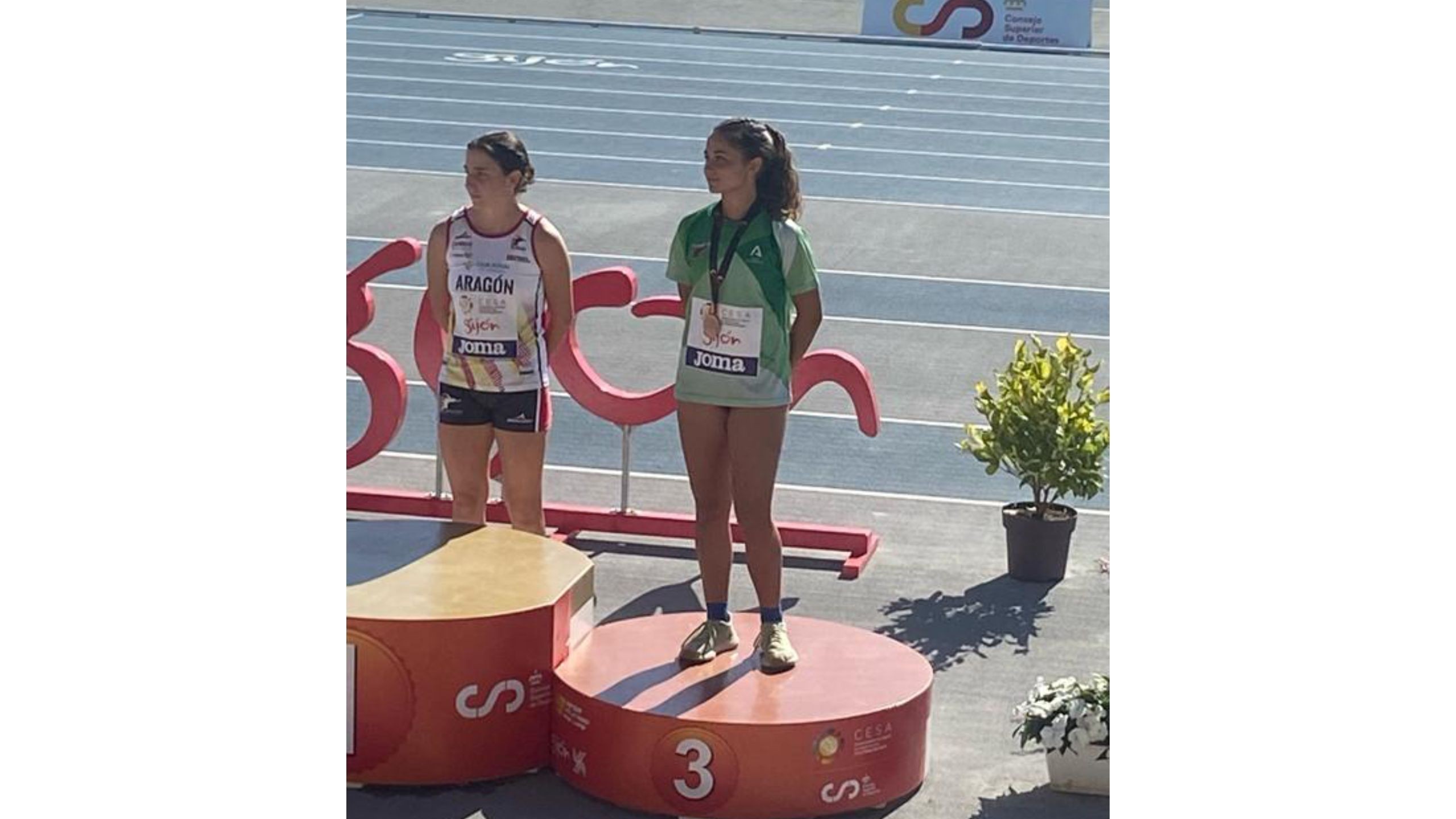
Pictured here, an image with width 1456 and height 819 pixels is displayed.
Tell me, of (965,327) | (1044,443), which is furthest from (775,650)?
(965,327)

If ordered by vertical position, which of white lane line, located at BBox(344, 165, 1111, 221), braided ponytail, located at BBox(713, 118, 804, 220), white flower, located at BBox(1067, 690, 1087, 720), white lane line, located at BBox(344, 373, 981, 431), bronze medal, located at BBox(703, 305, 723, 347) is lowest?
white flower, located at BBox(1067, 690, 1087, 720)

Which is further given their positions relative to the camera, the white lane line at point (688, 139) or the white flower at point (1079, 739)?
the white lane line at point (688, 139)

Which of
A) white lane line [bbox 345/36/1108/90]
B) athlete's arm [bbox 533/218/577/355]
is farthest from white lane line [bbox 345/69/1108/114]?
athlete's arm [bbox 533/218/577/355]

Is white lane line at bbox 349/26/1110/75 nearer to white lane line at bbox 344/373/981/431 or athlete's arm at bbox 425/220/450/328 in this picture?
white lane line at bbox 344/373/981/431

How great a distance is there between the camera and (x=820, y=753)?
6844 mm

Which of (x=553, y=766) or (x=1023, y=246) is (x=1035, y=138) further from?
(x=553, y=766)

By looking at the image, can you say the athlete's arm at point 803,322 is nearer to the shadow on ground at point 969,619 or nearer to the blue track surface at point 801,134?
the shadow on ground at point 969,619

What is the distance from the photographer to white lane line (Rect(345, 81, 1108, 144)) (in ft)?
79.2

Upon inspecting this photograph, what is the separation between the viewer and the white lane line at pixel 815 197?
1975cm

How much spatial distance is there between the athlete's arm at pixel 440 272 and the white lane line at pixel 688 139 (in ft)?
46.1

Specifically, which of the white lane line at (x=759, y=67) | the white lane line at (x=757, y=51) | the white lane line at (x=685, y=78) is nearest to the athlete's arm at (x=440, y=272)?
the white lane line at (x=685, y=78)

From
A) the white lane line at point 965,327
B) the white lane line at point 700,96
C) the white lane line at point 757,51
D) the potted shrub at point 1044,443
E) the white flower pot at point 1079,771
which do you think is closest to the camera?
the white flower pot at point 1079,771

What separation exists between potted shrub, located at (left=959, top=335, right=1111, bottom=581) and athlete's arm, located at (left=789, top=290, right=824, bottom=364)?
8.18 feet

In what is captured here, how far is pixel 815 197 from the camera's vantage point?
65.5ft
